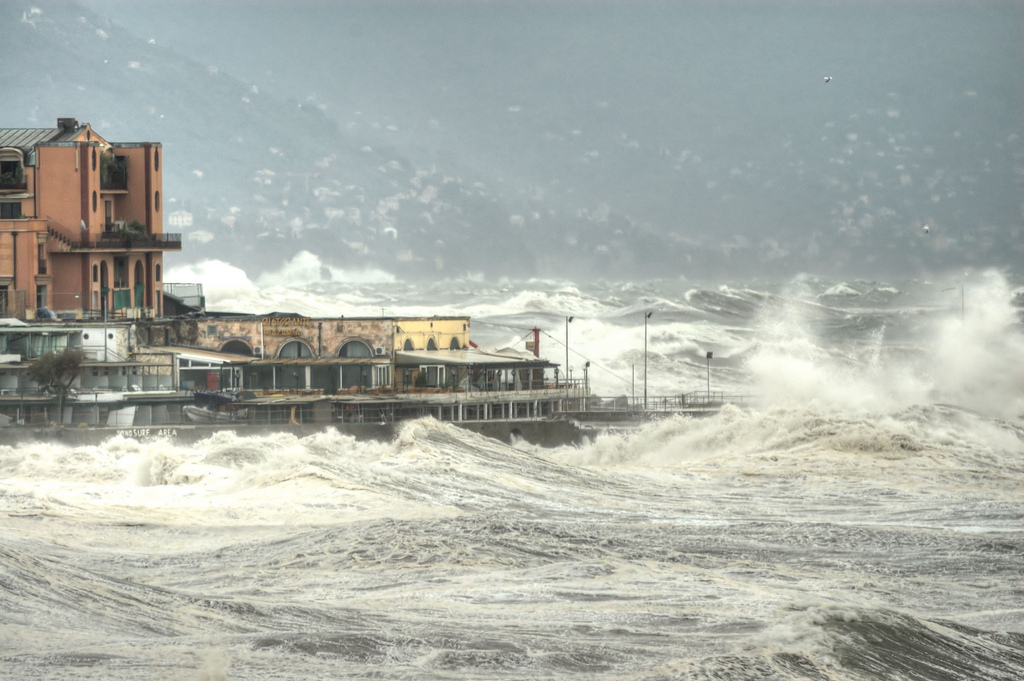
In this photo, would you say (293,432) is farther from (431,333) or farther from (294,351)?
(431,333)

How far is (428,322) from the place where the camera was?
68812mm

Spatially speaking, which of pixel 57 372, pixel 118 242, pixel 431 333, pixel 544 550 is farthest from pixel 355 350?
pixel 544 550

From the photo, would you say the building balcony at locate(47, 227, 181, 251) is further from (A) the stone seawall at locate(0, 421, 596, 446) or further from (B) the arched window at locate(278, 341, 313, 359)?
(A) the stone seawall at locate(0, 421, 596, 446)

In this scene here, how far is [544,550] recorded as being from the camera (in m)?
36.4

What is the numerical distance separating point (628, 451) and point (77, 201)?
27838 millimetres

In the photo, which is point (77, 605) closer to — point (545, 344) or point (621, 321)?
point (545, 344)

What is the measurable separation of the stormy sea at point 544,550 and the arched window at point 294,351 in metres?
6.90

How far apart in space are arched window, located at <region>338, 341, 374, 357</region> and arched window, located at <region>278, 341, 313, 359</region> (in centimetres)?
140

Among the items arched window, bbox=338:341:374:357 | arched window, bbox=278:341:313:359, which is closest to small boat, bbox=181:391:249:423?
arched window, bbox=278:341:313:359

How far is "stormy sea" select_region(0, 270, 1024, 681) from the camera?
1062 inches

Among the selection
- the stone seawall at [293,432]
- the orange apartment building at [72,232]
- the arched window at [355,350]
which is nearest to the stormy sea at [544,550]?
the stone seawall at [293,432]

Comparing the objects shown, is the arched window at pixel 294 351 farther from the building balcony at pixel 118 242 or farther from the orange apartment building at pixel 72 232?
the building balcony at pixel 118 242

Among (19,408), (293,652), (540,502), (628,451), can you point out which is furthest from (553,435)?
(293,652)

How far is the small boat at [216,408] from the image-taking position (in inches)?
2355
